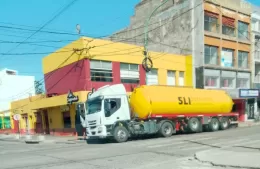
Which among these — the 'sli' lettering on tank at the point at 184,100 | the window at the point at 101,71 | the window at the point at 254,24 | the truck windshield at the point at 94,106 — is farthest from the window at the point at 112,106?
the window at the point at 254,24

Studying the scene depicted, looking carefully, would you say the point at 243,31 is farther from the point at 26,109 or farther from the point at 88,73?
the point at 26,109

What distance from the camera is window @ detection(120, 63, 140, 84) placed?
26.6 meters

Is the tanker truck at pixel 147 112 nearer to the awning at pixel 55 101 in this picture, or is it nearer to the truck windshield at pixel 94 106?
the truck windshield at pixel 94 106

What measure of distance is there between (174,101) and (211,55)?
14.7 m

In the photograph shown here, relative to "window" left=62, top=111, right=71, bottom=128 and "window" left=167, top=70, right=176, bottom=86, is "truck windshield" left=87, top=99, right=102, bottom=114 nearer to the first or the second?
"window" left=62, top=111, right=71, bottom=128

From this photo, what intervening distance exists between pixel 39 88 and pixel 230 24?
3033 centimetres

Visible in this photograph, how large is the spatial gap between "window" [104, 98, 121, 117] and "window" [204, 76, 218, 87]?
16.4 m

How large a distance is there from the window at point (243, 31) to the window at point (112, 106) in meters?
24.3

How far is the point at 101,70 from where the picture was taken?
81.8 feet

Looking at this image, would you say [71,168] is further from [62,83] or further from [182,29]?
[182,29]

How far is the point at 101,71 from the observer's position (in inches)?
982

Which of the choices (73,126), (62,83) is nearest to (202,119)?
(73,126)

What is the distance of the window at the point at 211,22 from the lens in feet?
106

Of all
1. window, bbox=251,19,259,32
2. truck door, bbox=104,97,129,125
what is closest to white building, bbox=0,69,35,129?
truck door, bbox=104,97,129,125
